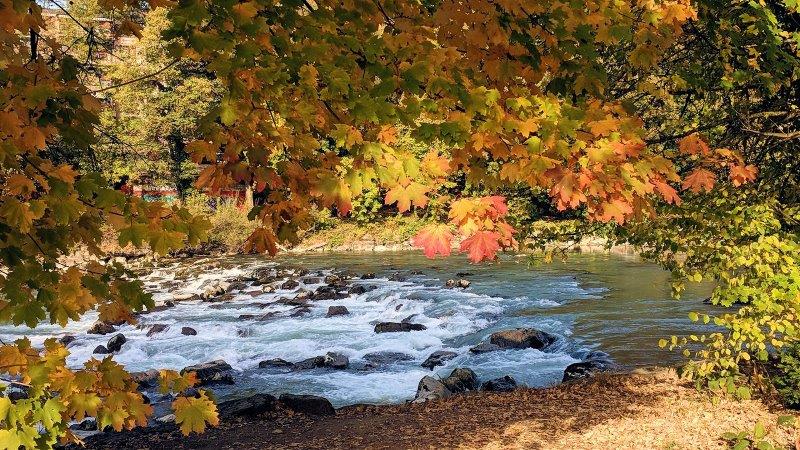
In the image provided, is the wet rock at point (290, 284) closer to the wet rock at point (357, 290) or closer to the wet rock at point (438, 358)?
the wet rock at point (357, 290)

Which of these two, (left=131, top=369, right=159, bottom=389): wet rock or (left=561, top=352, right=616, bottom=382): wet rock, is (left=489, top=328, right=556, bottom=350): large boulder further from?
(left=131, top=369, right=159, bottom=389): wet rock

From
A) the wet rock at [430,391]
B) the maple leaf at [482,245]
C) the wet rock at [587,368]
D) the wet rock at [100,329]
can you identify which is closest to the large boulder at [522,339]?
the wet rock at [587,368]

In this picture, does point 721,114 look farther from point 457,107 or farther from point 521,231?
point 457,107

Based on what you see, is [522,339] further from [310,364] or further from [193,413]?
[193,413]

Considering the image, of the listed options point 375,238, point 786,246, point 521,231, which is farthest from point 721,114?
point 375,238

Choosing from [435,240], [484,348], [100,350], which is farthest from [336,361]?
[435,240]

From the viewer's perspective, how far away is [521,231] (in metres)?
7.56

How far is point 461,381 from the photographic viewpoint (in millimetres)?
10227

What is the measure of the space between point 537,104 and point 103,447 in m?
7.11

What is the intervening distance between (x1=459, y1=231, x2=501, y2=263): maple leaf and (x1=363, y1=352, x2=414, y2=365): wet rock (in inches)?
366

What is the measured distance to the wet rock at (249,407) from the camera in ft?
29.2

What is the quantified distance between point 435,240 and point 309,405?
6.55m

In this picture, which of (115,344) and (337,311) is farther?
(337,311)

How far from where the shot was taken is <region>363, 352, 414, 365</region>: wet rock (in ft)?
39.9
